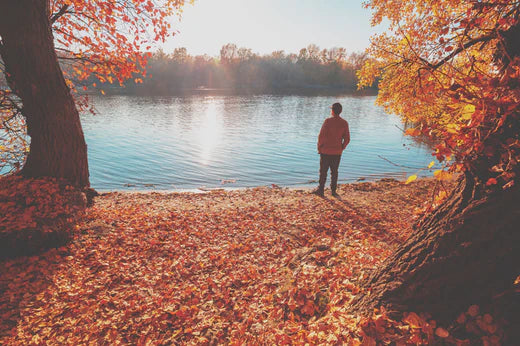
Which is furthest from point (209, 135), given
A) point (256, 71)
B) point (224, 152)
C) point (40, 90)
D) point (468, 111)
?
point (256, 71)

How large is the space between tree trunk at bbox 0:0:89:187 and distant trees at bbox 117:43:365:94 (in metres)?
97.6

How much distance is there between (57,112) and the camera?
693 centimetres

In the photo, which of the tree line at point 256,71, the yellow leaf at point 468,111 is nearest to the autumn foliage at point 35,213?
the yellow leaf at point 468,111

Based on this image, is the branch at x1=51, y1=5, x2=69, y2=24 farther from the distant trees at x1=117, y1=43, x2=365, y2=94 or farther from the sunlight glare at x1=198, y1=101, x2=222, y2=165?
the distant trees at x1=117, y1=43, x2=365, y2=94

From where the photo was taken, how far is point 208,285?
16.0 ft

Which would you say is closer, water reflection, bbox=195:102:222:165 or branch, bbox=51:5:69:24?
branch, bbox=51:5:69:24

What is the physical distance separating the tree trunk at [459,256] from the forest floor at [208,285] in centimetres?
17

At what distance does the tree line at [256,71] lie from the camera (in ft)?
330

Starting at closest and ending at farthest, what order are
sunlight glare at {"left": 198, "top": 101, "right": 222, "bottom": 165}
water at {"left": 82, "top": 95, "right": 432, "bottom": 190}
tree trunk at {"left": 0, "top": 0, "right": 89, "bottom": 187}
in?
tree trunk at {"left": 0, "top": 0, "right": 89, "bottom": 187} → water at {"left": 82, "top": 95, "right": 432, "bottom": 190} → sunlight glare at {"left": 198, "top": 101, "right": 222, "bottom": 165}

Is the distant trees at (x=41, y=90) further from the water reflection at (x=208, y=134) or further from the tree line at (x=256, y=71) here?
the tree line at (x=256, y=71)

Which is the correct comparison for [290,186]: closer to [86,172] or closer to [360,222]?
[360,222]

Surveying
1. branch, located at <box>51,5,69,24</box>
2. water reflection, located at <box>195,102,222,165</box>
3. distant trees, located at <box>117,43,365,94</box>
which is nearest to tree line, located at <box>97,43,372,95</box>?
distant trees, located at <box>117,43,365,94</box>

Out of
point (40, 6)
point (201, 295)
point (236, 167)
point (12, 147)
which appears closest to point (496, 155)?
point (201, 295)

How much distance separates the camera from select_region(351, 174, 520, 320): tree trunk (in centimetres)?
227
